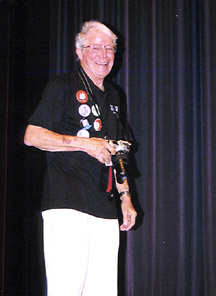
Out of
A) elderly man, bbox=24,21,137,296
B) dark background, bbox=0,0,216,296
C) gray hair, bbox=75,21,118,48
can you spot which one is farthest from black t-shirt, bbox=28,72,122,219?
dark background, bbox=0,0,216,296

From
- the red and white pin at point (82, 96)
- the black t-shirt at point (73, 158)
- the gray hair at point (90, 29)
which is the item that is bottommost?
the black t-shirt at point (73, 158)

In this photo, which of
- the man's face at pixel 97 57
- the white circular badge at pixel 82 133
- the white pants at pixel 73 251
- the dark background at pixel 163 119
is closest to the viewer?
the white pants at pixel 73 251

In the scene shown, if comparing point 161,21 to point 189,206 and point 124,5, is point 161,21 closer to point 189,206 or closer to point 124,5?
point 124,5

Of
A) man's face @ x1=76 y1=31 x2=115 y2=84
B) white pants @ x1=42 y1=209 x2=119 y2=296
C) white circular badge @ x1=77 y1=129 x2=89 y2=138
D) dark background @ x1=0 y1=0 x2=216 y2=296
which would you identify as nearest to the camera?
white pants @ x1=42 y1=209 x2=119 y2=296

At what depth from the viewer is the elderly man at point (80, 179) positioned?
1.52 metres

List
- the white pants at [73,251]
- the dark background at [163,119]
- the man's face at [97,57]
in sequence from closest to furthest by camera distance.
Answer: the white pants at [73,251]
the man's face at [97,57]
the dark background at [163,119]

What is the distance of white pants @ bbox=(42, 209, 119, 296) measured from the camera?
1.52 meters

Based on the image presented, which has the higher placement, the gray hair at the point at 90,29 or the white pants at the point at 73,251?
the gray hair at the point at 90,29

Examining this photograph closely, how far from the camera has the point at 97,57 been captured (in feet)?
5.84

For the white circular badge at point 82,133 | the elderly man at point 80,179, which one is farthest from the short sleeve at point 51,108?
the white circular badge at point 82,133

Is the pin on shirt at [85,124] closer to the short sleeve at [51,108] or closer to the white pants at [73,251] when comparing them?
the short sleeve at [51,108]

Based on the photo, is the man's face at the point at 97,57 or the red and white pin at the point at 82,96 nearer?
the red and white pin at the point at 82,96

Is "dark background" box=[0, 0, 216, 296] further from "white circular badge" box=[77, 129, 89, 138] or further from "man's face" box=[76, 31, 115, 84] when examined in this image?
"white circular badge" box=[77, 129, 89, 138]

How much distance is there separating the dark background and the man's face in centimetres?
89
